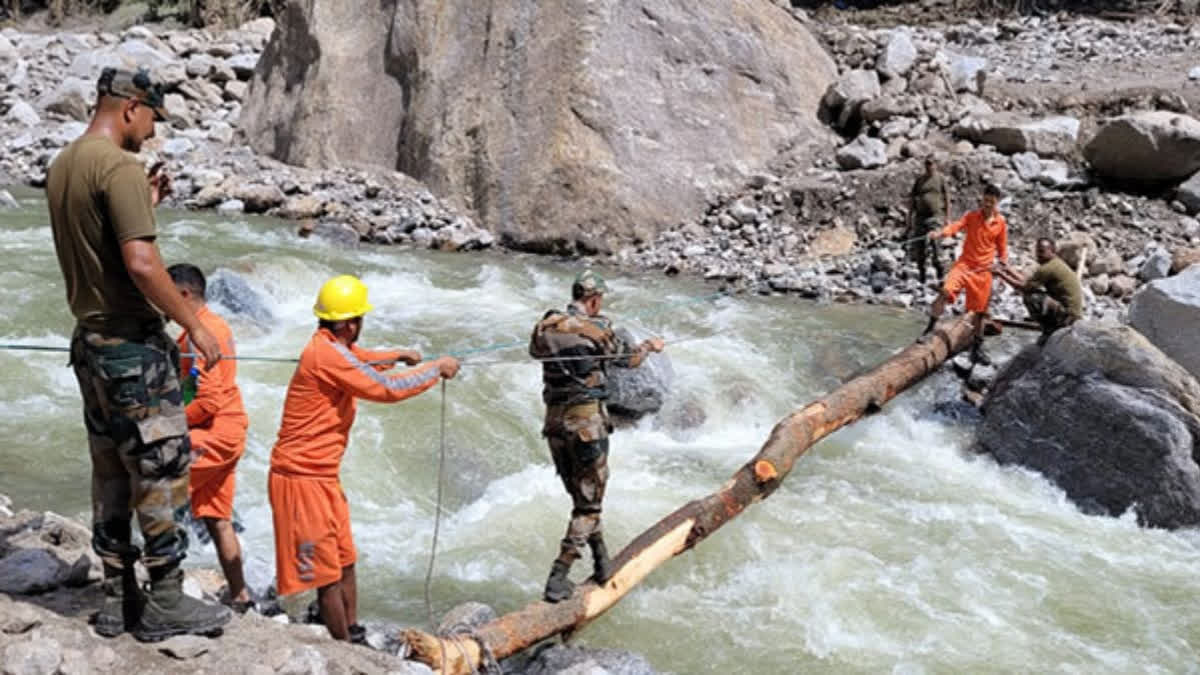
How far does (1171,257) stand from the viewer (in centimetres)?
1106

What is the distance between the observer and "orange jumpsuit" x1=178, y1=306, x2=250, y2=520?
4352 millimetres

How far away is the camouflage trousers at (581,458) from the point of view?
4.87 metres

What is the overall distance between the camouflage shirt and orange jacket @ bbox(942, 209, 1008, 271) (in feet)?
16.0

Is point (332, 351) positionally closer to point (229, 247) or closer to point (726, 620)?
point (726, 620)

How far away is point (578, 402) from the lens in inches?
192

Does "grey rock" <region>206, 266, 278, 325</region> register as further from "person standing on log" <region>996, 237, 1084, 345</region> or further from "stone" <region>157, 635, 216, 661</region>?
"person standing on log" <region>996, 237, 1084, 345</region>

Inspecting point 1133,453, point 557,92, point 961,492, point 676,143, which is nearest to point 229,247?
point 557,92

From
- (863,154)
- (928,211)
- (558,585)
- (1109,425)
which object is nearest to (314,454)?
(558,585)

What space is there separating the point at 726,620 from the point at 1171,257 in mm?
7963

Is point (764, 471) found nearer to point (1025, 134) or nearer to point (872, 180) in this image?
point (872, 180)

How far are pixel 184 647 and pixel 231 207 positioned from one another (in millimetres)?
11714

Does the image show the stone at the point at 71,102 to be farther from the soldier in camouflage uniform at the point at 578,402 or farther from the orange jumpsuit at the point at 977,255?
the soldier in camouflage uniform at the point at 578,402

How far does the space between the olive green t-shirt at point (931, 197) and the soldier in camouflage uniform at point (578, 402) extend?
7471 millimetres

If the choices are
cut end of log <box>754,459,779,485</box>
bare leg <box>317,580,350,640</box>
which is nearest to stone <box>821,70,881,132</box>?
cut end of log <box>754,459,779,485</box>
